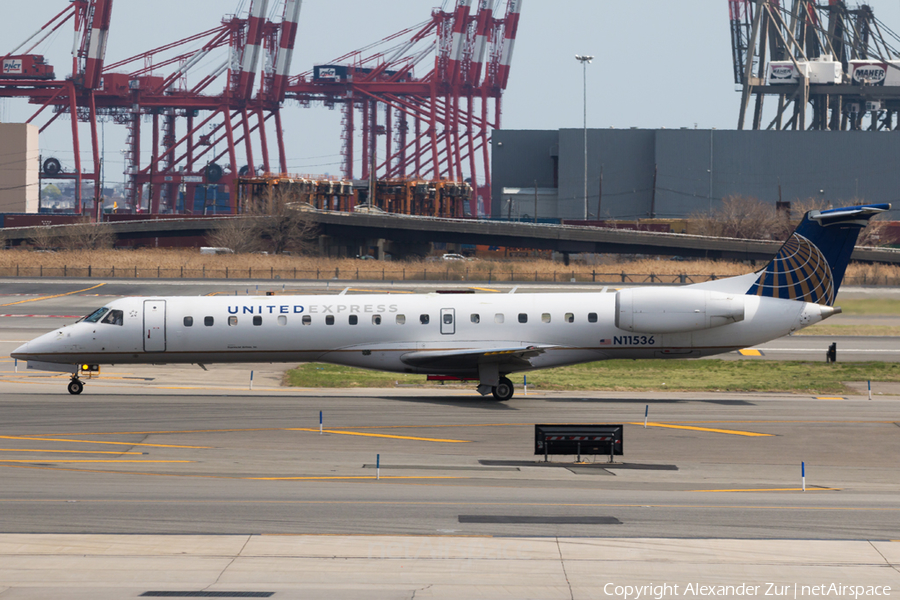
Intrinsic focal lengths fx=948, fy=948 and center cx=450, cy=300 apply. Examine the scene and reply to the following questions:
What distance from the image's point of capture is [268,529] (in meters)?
17.1

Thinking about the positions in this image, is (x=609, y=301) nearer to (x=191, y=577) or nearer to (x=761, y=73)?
(x=191, y=577)

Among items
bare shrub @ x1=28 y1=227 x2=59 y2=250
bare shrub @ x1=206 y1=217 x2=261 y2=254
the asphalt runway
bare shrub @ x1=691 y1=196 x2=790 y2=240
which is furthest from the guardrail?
the asphalt runway

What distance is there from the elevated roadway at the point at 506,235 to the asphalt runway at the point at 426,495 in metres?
62.7

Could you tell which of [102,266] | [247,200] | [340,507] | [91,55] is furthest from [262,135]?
[340,507]

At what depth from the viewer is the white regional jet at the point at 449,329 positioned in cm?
3158

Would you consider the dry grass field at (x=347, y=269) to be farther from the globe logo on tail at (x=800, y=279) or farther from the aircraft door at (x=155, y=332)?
the aircraft door at (x=155, y=332)

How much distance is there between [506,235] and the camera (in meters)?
104

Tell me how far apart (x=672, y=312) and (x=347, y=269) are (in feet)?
210

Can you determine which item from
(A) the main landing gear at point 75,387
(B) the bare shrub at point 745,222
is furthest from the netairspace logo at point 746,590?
(B) the bare shrub at point 745,222

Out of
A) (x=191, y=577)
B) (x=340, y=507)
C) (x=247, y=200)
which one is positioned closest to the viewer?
(x=191, y=577)

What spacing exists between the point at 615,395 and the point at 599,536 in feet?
56.8

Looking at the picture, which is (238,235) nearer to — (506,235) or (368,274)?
(368,274)

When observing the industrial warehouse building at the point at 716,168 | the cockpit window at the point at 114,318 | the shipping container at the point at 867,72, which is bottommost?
the cockpit window at the point at 114,318

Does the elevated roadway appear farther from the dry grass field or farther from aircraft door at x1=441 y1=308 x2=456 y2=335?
aircraft door at x1=441 y1=308 x2=456 y2=335
